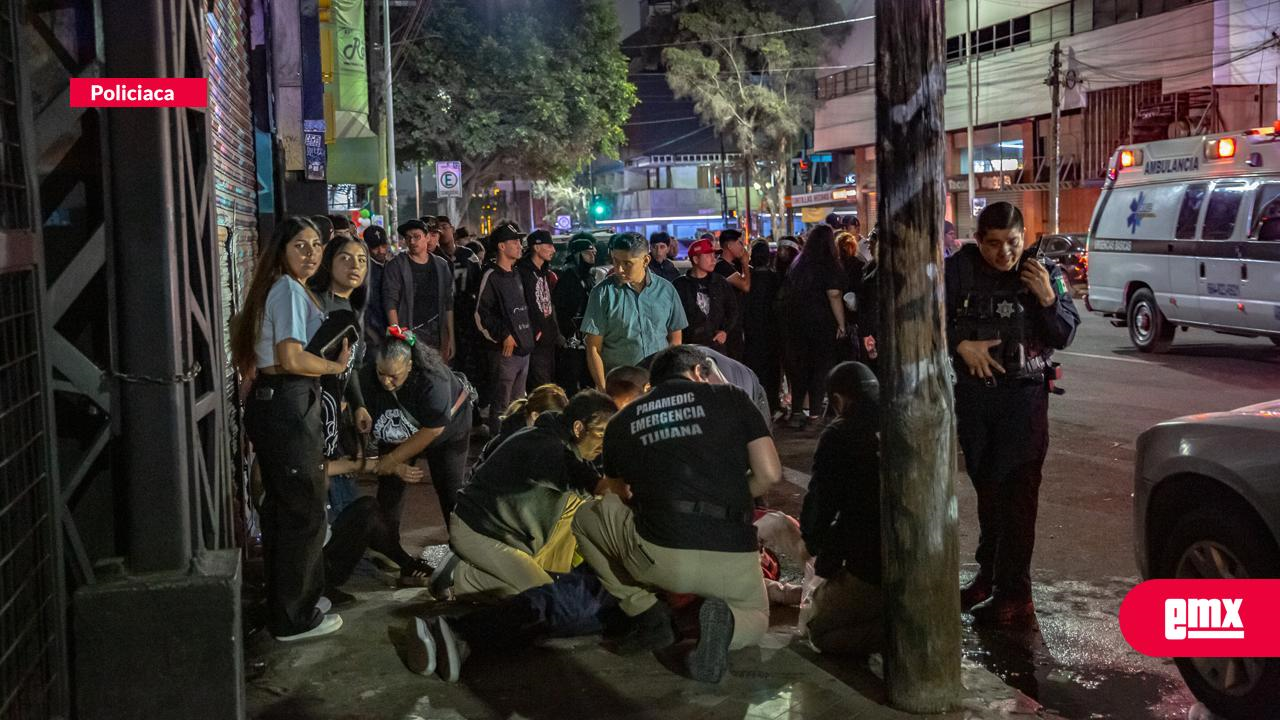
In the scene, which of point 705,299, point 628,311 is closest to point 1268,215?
point 705,299

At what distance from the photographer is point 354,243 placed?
19.4 feet

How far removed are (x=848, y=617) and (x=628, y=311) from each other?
129 inches

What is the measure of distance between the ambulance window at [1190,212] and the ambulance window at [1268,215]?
36.6 inches

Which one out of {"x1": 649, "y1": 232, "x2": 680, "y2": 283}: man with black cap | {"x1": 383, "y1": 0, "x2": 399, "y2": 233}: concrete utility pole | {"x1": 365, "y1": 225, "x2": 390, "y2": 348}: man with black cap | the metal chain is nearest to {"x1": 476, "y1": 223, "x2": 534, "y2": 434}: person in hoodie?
{"x1": 365, "y1": 225, "x2": 390, "y2": 348}: man with black cap

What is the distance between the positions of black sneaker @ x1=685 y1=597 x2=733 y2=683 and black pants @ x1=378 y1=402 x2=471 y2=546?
6.73ft

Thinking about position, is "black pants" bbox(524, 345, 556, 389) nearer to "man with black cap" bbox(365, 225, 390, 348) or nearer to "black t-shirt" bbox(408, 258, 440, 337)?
"black t-shirt" bbox(408, 258, 440, 337)

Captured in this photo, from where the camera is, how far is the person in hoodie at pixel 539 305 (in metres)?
9.92

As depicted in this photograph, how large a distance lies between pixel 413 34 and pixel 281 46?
2399 centimetres

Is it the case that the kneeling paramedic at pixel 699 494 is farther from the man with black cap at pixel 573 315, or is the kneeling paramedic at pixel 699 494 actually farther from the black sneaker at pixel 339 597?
the man with black cap at pixel 573 315

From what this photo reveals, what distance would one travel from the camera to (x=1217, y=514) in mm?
4340

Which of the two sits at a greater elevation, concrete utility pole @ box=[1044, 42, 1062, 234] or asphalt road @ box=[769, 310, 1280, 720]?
concrete utility pole @ box=[1044, 42, 1062, 234]

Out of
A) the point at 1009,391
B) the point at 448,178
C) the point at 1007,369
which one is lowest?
the point at 1009,391

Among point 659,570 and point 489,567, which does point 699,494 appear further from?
point 489,567

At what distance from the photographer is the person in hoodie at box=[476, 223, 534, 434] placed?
31.4 ft
